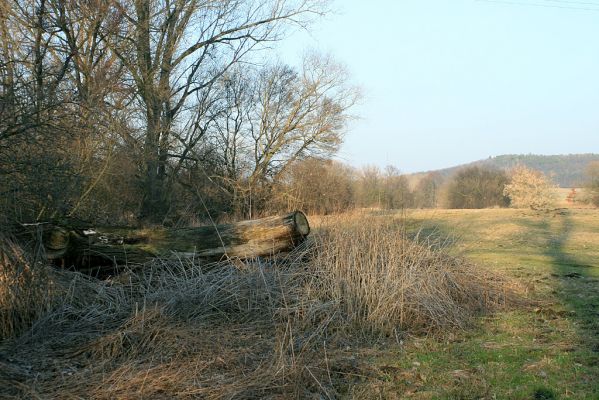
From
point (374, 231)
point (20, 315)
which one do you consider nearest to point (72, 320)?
point (20, 315)

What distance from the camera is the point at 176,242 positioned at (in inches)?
355

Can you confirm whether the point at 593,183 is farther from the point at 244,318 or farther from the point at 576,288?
the point at 244,318

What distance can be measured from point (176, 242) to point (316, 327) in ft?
10.6

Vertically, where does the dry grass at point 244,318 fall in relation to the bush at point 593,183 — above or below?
below

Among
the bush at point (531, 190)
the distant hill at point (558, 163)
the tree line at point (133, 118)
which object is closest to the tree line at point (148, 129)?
the tree line at point (133, 118)

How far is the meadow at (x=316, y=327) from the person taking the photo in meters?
5.01

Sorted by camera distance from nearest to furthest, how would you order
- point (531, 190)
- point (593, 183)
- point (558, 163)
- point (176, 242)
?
point (176, 242) < point (531, 190) < point (593, 183) < point (558, 163)

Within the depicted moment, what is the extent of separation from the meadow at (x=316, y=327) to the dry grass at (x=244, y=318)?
20 mm

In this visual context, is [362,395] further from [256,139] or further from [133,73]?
[256,139]

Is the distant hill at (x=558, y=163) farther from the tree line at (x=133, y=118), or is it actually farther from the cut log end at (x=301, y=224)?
the cut log end at (x=301, y=224)

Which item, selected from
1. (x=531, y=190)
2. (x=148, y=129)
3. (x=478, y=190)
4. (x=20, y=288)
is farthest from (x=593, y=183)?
(x=20, y=288)

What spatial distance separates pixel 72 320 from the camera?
671 centimetres

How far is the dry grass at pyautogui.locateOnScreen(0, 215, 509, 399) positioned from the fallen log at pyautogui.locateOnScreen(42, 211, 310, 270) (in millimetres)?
279

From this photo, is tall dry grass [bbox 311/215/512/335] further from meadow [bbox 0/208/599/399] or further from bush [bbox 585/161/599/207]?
bush [bbox 585/161/599/207]
